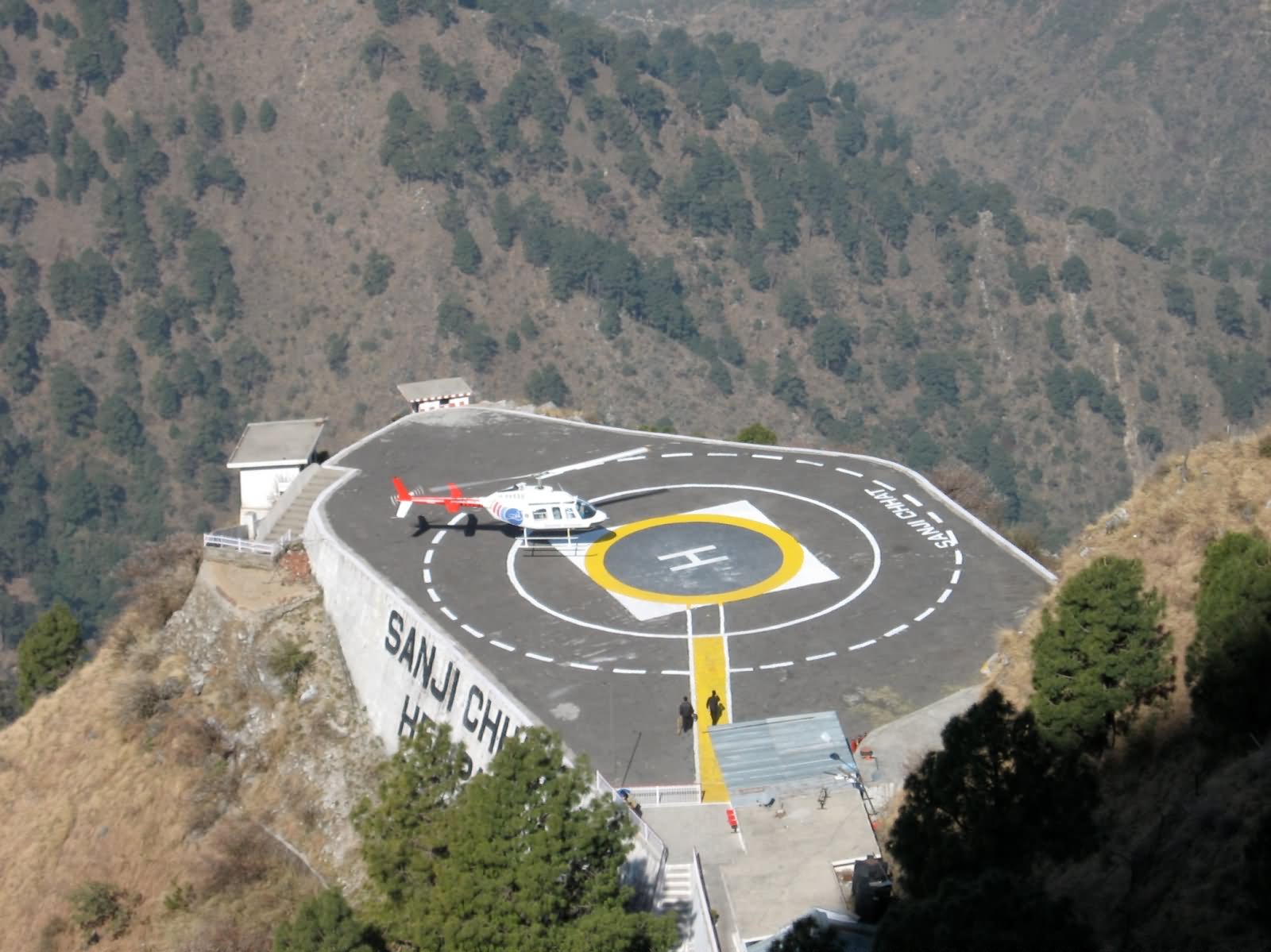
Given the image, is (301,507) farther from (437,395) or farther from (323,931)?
(323,931)

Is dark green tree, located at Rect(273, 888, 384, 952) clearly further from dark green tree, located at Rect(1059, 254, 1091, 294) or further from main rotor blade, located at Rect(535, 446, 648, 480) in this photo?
dark green tree, located at Rect(1059, 254, 1091, 294)

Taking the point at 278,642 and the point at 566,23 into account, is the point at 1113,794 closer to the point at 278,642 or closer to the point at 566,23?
the point at 278,642

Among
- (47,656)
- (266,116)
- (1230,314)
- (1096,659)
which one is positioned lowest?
(1230,314)

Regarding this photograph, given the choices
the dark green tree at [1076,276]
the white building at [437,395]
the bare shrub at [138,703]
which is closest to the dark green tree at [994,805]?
the bare shrub at [138,703]

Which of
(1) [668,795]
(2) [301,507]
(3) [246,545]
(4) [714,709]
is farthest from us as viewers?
(2) [301,507]

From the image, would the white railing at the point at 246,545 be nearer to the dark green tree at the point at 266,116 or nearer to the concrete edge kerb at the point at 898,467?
the concrete edge kerb at the point at 898,467

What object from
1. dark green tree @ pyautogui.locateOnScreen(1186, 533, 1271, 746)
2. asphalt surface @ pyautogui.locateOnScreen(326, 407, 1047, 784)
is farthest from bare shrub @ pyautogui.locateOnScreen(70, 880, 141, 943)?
dark green tree @ pyautogui.locateOnScreen(1186, 533, 1271, 746)

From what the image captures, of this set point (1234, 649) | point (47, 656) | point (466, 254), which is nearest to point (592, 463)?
point (47, 656)
